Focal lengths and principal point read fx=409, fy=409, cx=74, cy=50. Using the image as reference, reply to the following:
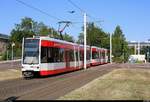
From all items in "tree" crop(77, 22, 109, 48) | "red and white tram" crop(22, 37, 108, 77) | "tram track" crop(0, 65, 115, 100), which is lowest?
"tram track" crop(0, 65, 115, 100)

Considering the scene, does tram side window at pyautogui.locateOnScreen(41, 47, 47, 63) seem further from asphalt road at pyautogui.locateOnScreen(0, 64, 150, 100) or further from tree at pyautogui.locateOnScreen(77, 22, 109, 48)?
tree at pyautogui.locateOnScreen(77, 22, 109, 48)

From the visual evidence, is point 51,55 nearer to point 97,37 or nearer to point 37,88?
point 37,88

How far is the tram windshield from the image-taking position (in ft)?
107

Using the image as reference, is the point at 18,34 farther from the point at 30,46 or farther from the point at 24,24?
the point at 30,46

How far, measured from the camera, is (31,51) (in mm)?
32594

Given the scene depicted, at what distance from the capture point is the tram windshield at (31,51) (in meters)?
32.5

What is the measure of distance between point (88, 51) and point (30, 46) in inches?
1100

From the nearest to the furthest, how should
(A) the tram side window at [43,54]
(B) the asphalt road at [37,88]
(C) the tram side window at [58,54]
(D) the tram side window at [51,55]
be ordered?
(B) the asphalt road at [37,88]
(A) the tram side window at [43,54]
(D) the tram side window at [51,55]
(C) the tram side window at [58,54]

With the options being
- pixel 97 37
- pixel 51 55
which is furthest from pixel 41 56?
pixel 97 37

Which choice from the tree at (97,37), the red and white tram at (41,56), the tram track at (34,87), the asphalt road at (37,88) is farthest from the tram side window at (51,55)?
the tree at (97,37)

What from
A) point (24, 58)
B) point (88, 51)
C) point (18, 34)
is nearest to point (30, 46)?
point (24, 58)

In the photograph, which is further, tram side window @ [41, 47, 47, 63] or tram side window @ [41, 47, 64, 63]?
tram side window @ [41, 47, 64, 63]

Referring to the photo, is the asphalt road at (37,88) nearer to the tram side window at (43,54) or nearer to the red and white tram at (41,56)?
the red and white tram at (41,56)

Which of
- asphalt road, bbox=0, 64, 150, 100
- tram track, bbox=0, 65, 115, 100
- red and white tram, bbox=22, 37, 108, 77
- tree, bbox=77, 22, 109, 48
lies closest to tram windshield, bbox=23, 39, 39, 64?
red and white tram, bbox=22, 37, 108, 77
